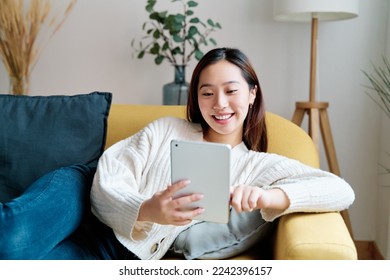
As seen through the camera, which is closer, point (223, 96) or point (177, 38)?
point (223, 96)

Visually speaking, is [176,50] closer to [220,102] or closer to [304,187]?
[220,102]

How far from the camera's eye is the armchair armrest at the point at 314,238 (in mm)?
1188

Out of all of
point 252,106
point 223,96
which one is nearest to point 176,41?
point 252,106

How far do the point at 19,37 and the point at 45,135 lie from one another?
86 cm

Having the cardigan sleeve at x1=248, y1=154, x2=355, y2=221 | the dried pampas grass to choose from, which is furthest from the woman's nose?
the dried pampas grass

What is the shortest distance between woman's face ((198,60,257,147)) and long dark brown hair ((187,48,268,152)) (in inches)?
0.9

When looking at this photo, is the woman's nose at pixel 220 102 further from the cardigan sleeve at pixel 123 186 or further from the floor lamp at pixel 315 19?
the floor lamp at pixel 315 19

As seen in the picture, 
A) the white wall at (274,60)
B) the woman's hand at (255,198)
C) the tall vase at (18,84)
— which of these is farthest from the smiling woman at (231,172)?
the tall vase at (18,84)

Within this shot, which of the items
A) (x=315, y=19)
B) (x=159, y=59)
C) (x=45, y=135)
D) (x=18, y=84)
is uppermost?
(x=315, y=19)

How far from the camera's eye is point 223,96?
1.51 m

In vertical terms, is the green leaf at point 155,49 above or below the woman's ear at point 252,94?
above

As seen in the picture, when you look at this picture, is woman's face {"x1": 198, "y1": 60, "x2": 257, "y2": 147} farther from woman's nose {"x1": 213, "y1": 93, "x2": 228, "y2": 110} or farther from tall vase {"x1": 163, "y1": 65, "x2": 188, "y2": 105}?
tall vase {"x1": 163, "y1": 65, "x2": 188, "y2": 105}

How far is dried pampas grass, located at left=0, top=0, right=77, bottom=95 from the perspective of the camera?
2371 mm

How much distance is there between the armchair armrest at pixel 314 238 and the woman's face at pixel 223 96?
0.33 m
